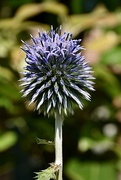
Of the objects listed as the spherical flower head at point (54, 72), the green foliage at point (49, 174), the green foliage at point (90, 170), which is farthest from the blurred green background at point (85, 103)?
the green foliage at point (49, 174)

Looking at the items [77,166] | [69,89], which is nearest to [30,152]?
[77,166]

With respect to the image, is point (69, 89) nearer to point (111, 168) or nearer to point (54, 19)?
point (111, 168)

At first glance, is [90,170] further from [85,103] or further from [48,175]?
[48,175]

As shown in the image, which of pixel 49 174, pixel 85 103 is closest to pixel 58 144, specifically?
pixel 49 174

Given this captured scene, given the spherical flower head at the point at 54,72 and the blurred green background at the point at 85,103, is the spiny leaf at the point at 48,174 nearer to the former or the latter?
the spherical flower head at the point at 54,72

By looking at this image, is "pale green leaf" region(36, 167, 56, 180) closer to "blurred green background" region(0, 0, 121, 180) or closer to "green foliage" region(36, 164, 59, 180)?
"green foliage" region(36, 164, 59, 180)

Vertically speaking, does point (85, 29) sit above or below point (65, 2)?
below
